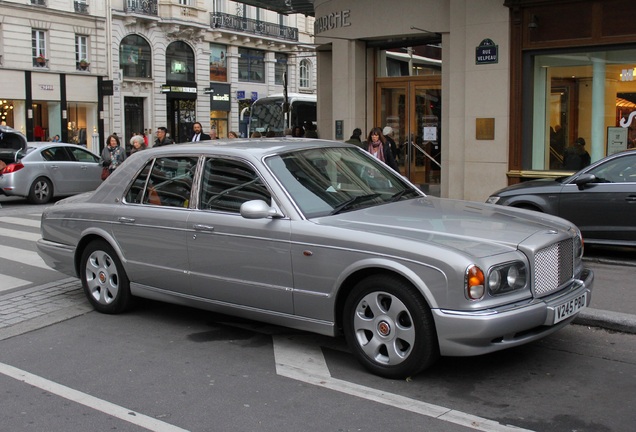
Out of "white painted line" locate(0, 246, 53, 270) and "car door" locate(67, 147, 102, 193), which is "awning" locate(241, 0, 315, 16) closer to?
"car door" locate(67, 147, 102, 193)

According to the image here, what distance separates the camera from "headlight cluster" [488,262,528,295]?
4820 millimetres

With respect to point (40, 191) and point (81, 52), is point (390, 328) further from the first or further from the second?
point (81, 52)

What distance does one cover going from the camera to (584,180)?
9477mm

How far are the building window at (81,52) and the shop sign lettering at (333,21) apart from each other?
2728 cm

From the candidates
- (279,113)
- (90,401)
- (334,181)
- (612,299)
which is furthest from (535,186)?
(279,113)

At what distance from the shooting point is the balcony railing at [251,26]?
49.2 meters

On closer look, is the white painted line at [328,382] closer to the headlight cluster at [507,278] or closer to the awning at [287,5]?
the headlight cluster at [507,278]

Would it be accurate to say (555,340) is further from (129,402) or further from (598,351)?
(129,402)

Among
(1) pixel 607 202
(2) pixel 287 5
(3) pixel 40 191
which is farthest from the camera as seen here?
(2) pixel 287 5

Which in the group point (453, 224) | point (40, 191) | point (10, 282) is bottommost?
point (10, 282)

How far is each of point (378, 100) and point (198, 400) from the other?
485 inches

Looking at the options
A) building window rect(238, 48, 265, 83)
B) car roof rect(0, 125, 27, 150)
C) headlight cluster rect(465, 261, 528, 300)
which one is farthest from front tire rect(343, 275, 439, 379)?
building window rect(238, 48, 265, 83)

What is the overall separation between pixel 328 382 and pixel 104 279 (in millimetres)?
2954

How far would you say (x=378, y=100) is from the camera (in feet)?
53.8
